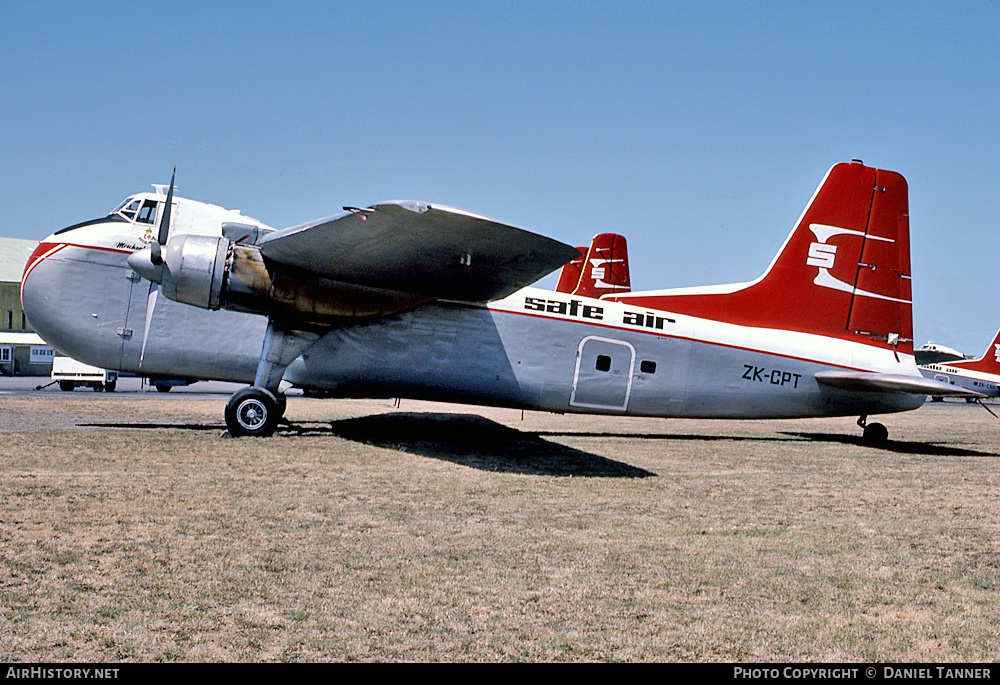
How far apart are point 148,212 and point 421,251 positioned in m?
5.71

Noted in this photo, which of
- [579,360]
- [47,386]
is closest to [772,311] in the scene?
[579,360]

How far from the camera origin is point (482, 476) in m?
9.22

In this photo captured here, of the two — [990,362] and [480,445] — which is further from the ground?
[990,362]

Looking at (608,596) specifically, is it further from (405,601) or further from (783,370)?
(783,370)

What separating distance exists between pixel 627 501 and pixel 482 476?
2.05m

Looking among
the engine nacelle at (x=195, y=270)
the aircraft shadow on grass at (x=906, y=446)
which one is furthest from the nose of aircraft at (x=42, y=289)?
the aircraft shadow on grass at (x=906, y=446)

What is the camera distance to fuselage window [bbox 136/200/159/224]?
13.2m

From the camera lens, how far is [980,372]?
29969 millimetres

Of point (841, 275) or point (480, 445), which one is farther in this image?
point (841, 275)

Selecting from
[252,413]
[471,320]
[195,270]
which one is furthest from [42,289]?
[471,320]

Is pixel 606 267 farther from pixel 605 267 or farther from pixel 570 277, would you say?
pixel 570 277

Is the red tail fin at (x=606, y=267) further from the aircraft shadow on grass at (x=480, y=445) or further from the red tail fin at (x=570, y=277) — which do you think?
the aircraft shadow on grass at (x=480, y=445)

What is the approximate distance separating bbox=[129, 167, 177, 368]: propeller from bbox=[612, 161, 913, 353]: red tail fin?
27.5ft

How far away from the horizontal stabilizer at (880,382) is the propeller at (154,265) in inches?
459
